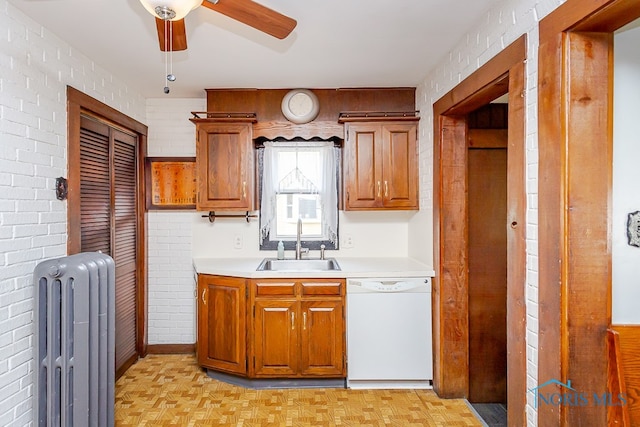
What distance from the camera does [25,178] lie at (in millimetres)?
2025

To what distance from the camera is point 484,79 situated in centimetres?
211

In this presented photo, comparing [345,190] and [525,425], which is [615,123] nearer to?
[525,425]

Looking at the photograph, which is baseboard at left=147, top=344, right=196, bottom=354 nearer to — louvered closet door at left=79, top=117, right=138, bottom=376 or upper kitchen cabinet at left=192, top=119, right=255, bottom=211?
louvered closet door at left=79, top=117, right=138, bottom=376

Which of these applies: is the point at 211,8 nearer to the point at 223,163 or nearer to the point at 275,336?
the point at 223,163

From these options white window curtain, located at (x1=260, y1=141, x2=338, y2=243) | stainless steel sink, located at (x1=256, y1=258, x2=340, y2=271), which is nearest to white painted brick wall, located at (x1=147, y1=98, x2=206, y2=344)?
white window curtain, located at (x1=260, y1=141, x2=338, y2=243)

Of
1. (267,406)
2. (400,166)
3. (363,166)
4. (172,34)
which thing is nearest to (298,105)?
(363,166)

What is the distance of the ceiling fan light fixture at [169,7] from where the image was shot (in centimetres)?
137

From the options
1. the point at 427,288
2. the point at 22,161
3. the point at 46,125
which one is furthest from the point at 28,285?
the point at 427,288

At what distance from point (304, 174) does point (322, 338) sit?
146cm

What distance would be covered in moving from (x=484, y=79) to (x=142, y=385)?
125 inches

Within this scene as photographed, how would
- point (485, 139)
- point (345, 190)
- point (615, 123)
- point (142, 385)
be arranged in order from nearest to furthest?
point (615, 123) < point (485, 139) < point (142, 385) < point (345, 190)

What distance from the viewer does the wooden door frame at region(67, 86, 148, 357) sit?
2400 millimetres

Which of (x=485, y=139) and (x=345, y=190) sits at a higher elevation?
(x=485, y=139)

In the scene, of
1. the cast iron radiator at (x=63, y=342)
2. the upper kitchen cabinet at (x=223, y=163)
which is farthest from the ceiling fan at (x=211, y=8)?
the upper kitchen cabinet at (x=223, y=163)
